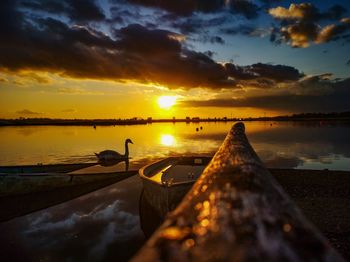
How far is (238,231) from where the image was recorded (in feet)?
3.28

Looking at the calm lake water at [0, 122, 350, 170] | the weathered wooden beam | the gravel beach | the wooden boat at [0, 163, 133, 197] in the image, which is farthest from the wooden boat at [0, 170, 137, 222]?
the weathered wooden beam

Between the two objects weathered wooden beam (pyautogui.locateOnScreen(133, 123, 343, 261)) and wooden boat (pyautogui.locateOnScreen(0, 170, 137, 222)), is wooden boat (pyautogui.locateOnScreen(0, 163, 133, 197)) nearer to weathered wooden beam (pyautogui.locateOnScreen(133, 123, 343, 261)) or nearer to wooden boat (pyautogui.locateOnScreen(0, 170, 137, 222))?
wooden boat (pyautogui.locateOnScreen(0, 170, 137, 222))

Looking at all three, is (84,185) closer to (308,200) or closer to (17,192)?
(17,192)

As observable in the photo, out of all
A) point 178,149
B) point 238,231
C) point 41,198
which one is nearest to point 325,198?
point 238,231

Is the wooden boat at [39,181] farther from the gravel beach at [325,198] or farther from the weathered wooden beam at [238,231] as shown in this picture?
the weathered wooden beam at [238,231]

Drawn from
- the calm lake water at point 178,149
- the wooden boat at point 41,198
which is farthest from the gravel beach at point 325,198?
the wooden boat at point 41,198

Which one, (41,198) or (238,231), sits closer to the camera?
(238,231)

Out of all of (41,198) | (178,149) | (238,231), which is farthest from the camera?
(178,149)

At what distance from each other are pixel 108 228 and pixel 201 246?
1021cm

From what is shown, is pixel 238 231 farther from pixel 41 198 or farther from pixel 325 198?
pixel 325 198

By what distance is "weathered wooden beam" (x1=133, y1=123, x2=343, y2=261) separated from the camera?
2.94 ft

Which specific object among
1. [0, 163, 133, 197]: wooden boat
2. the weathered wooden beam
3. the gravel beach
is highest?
the weathered wooden beam

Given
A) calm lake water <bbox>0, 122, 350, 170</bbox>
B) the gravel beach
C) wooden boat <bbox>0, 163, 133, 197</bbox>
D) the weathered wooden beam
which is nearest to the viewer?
the weathered wooden beam

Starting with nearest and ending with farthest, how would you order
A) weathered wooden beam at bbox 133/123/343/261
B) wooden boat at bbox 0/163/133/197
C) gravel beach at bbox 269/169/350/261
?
weathered wooden beam at bbox 133/123/343/261 < gravel beach at bbox 269/169/350/261 < wooden boat at bbox 0/163/133/197
